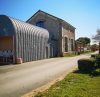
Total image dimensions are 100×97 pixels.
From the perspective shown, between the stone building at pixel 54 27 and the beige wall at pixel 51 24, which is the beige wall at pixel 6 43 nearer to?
the stone building at pixel 54 27

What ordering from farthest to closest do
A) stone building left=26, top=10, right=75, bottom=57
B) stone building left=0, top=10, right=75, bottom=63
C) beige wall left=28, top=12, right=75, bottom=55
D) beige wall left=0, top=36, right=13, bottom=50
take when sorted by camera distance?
beige wall left=28, top=12, right=75, bottom=55, stone building left=26, top=10, right=75, bottom=57, beige wall left=0, top=36, right=13, bottom=50, stone building left=0, top=10, right=75, bottom=63

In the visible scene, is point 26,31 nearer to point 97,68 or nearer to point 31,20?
point 97,68

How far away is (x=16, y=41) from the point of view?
23.2 m

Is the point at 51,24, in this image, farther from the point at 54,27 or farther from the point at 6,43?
the point at 6,43

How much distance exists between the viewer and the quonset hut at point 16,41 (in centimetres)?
2312

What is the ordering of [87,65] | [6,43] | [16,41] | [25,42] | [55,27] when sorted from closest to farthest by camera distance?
[87,65], [16,41], [6,43], [25,42], [55,27]

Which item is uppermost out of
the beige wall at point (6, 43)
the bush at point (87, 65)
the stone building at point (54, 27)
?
the stone building at point (54, 27)

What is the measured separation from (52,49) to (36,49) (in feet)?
27.9

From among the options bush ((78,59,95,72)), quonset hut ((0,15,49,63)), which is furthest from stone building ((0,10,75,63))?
bush ((78,59,95,72))

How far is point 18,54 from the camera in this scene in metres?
Result: 23.5

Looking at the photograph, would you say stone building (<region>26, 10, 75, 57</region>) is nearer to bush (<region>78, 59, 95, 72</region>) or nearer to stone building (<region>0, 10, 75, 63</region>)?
stone building (<region>0, 10, 75, 63</region>)

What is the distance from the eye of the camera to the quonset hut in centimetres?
2312

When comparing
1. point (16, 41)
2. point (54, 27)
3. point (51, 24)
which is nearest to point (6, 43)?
point (16, 41)

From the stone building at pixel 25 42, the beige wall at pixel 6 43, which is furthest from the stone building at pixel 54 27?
the beige wall at pixel 6 43
